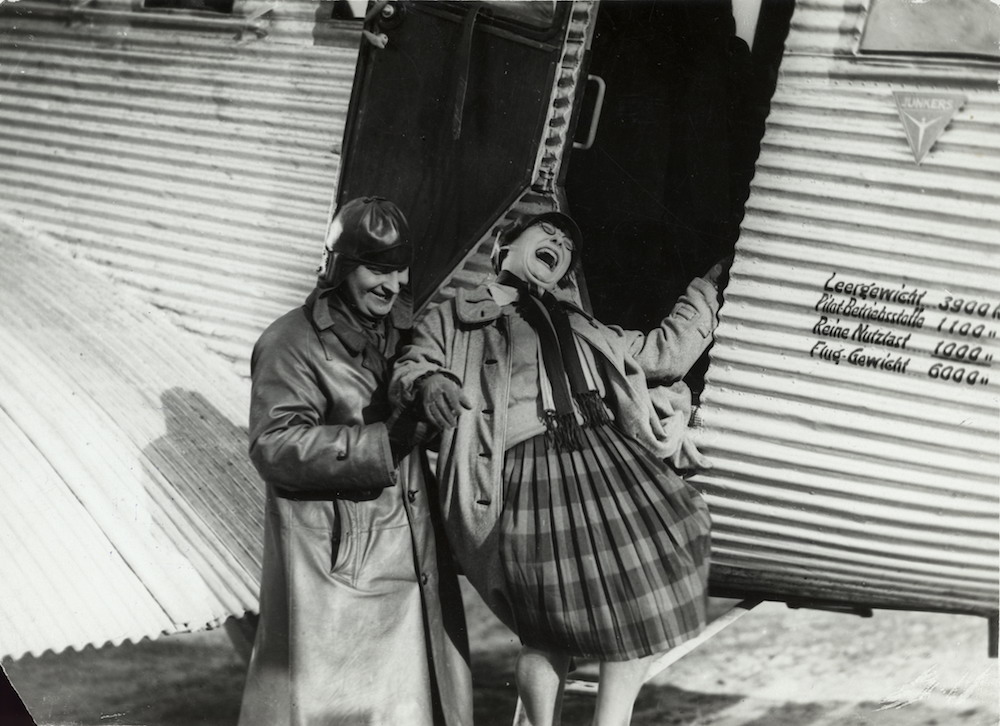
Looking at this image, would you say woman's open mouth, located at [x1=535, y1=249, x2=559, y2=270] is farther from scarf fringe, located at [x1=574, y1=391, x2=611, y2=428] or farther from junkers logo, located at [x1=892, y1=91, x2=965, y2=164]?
junkers logo, located at [x1=892, y1=91, x2=965, y2=164]

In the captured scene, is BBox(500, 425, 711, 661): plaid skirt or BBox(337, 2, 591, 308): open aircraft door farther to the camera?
BBox(337, 2, 591, 308): open aircraft door

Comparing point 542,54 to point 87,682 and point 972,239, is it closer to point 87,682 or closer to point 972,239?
point 972,239

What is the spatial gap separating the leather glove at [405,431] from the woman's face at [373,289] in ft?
0.85

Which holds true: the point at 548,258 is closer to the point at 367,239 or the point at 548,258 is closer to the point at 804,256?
the point at 367,239

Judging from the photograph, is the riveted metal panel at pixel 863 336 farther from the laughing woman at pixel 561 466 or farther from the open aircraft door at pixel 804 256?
the laughing woman at pixel 561 466

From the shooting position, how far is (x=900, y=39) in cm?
215

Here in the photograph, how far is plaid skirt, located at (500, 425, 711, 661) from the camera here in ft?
6.93

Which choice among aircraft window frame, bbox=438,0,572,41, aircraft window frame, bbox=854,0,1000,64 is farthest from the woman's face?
aircraft window frame, bbox=854,0,1000,64

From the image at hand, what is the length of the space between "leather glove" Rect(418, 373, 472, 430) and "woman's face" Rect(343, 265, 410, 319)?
252mm

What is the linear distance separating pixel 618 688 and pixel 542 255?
3.27 ft

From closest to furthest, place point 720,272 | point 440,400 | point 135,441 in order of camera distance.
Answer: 1. point 440,400
2. point 720,272
3. point 135,441

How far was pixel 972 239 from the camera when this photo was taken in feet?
7.03

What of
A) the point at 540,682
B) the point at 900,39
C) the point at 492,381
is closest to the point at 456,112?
the point at 492,381

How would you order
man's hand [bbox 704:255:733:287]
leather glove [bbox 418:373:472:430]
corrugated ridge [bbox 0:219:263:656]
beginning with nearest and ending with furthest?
leather glove [bbox 418:373:472:430]
man's hand [bbox 704:255:733:287]
corrugated ridge [bbox 0:219:263:656]
